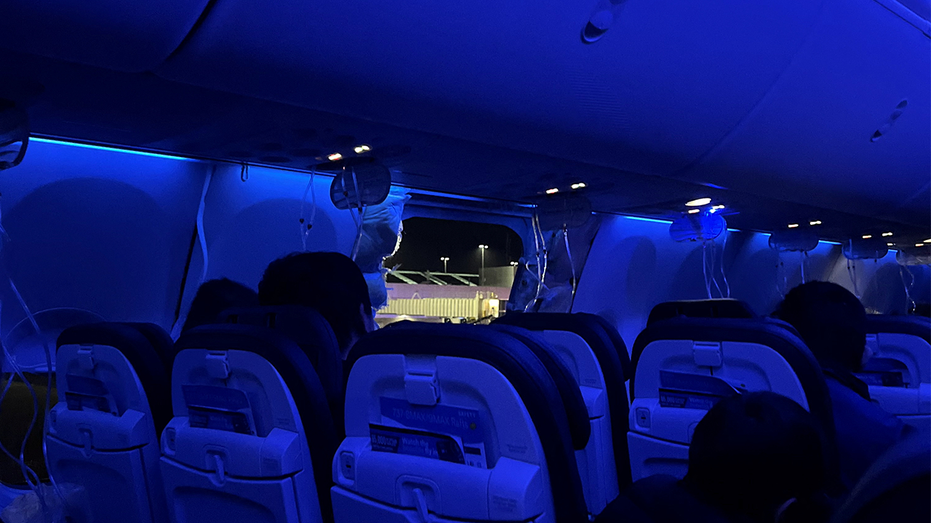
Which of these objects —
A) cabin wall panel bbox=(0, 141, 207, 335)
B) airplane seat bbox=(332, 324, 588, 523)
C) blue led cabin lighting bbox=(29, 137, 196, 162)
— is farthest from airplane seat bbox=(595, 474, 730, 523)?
cabin wall panel bbox=(0, 141, 207, 335)

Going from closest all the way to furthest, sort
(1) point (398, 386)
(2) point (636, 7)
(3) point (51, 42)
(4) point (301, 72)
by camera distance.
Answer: (1) point (398, 386)
(3) point (51, 42)
(4) point (301, 72)
(2) point (636, 7)

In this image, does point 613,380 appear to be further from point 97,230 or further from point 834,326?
point 97,230

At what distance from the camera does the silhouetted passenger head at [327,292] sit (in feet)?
8.68

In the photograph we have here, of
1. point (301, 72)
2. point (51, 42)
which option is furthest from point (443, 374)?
point (51, 42)

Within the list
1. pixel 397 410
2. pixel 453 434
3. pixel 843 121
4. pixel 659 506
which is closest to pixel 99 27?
pixel 397 410

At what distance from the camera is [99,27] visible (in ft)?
5.32

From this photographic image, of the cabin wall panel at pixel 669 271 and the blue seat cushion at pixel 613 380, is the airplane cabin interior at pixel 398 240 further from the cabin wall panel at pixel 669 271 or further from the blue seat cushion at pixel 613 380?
the cabin wall panel at pixel 669 271

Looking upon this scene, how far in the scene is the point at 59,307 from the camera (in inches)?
155

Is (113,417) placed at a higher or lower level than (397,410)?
lower

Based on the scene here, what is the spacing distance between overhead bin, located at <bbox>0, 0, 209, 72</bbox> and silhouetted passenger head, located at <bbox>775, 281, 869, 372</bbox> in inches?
94.3

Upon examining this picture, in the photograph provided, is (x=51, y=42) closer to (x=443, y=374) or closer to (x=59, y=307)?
(x=443, y=374)

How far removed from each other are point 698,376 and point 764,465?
1.20 meters

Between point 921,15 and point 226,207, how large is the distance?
4.17 metres

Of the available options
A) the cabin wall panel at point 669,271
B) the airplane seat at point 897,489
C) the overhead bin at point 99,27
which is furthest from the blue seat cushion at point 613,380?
the cabin wall panel at point 669,271
